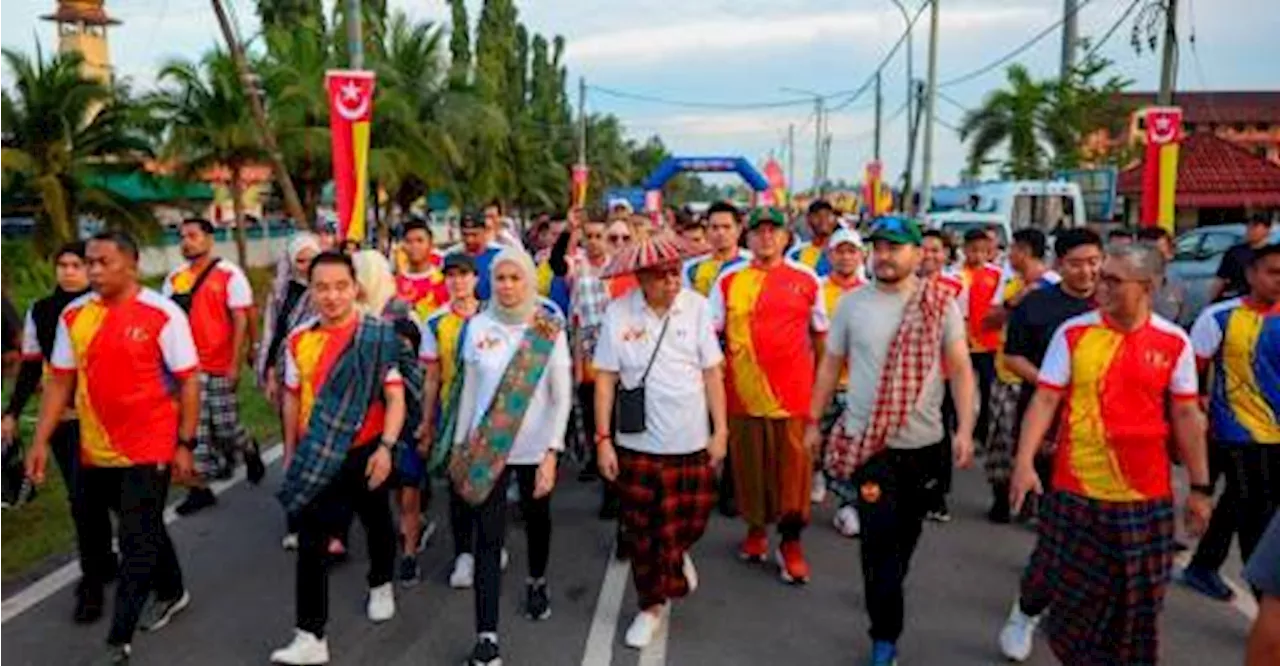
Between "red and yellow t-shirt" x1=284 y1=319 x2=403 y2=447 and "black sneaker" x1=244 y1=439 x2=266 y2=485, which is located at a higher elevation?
"red and yellow t-shirt" x1=284 y1=319 x2=403 y2=447

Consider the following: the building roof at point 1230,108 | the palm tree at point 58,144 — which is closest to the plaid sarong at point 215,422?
the palm tree at point 58,144

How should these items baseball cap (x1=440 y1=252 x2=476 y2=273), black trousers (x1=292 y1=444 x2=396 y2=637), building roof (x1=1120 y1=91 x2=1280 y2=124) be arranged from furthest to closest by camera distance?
building roof (x1=1120 y1=91 x2=1280 y2=124), baseball cap (x1=440 y1=252 x2=476 y2=273), black trousers (x1=292 y1=444 x2=396 y2=637)

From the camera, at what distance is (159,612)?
4.75 m

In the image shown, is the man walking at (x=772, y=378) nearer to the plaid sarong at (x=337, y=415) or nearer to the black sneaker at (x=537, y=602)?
the black sneaker at (x=537, y=602)

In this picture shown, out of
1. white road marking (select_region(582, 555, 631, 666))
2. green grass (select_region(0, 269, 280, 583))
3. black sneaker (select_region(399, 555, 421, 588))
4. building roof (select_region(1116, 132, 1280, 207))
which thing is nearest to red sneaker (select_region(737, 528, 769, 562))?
white road marking (select_region(582, 555, 631, 666))

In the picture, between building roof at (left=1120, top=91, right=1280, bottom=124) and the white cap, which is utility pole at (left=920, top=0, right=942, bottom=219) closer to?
the white cap

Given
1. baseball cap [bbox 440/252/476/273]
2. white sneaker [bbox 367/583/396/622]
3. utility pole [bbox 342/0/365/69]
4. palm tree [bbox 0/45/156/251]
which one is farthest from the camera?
palm tree [bbox 0/45/156/251]

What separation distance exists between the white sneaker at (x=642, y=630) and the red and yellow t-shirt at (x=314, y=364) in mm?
1336

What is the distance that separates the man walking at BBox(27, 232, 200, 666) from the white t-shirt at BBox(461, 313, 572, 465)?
1.10 meters

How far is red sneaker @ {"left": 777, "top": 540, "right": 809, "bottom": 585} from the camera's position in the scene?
208 inches

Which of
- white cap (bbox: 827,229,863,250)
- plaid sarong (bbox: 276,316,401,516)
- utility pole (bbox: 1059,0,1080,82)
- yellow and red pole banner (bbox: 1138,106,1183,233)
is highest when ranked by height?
utility pole (bbox: 1059,0,1080,82)

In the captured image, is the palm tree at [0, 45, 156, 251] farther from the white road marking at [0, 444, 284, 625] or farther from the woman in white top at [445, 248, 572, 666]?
the woman in white top at [445, 248, 572, 666]

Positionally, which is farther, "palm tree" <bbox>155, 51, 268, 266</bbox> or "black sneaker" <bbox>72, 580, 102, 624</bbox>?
"palm tree" <bbox>155, 51, 268, 266</bbox>

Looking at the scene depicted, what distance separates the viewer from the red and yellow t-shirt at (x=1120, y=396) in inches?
141
